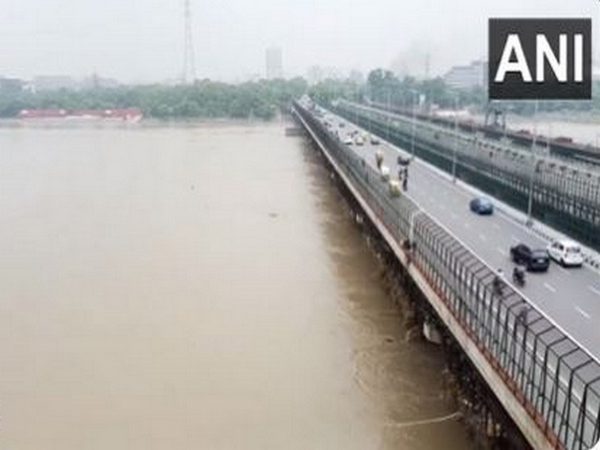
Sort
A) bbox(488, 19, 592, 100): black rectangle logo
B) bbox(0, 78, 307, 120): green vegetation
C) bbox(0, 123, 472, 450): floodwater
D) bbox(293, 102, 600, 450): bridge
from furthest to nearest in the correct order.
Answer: bbox(0, 78, 307, 120): green vegetation
bbox(0, 123, 472, 450): floodwater
bbox(293, 102, 600, 450): bridge
bbox(488, 19, 592, 100): black rectangle logo

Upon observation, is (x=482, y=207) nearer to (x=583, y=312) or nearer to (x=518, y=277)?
(x=518, y=277)

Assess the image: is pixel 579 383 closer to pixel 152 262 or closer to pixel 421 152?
pixel 152 262

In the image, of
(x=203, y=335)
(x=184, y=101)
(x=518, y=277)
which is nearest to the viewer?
(x=518, y=277)

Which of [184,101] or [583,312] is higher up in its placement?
[184,101]

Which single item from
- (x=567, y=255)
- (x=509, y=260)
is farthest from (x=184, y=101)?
(x=567, y=255)

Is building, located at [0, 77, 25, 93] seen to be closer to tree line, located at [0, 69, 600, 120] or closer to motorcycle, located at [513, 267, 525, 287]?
tree line, located at [0, 69, 600, 120]

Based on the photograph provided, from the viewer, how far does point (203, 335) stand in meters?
16.6

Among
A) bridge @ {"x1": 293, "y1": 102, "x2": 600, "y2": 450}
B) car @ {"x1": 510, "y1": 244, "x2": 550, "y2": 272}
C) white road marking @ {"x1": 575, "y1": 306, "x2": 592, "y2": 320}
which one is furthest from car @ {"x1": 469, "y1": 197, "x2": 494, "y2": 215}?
white road marking @ {"x1": 575, "y1": 306, "x2": 592, "y2": 320}

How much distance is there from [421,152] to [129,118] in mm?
67004

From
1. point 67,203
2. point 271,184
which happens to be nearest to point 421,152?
point 271,184

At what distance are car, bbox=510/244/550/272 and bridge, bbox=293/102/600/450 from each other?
0.20 meters

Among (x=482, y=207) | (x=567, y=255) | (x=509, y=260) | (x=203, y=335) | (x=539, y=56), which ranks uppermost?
(x=539, y=56)

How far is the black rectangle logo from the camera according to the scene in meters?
5.57

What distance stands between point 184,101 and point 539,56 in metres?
99.2
